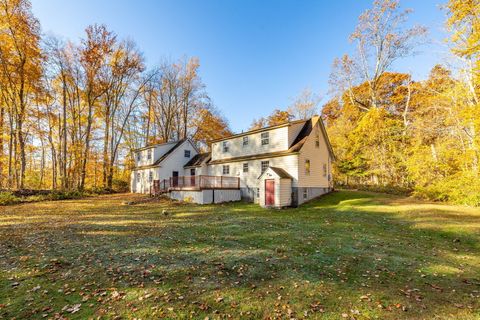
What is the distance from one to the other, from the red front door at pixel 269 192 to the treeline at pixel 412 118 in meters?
11.8

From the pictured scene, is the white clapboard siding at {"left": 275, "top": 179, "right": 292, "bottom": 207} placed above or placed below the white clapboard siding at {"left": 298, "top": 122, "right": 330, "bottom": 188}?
below

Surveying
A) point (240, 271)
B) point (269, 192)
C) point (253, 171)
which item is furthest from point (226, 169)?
point (240, 271)

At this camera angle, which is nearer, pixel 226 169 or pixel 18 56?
pixel 18 56

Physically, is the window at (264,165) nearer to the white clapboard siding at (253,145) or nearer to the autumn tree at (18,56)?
the white clapboard siding at (253,145)

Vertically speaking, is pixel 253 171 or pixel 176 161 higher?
pixel 176 161

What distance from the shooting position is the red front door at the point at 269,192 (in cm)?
1847

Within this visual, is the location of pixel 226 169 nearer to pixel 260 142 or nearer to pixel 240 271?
pixel 260 142

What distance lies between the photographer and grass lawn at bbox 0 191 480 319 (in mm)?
4391

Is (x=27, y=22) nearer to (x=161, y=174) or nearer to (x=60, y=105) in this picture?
(x=60, y=105)

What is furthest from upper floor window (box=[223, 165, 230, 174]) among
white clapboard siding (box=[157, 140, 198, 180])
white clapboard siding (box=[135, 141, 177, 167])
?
white clapboard siding (box=[135, 141, 177, 167])

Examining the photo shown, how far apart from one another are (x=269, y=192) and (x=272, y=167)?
2159mm

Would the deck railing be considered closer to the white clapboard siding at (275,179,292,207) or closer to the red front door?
the red front door

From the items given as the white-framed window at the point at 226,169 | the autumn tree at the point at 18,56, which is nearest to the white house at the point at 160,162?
the white-framed window at the point at 226,169

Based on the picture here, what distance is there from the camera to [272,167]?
19156 millimetres
